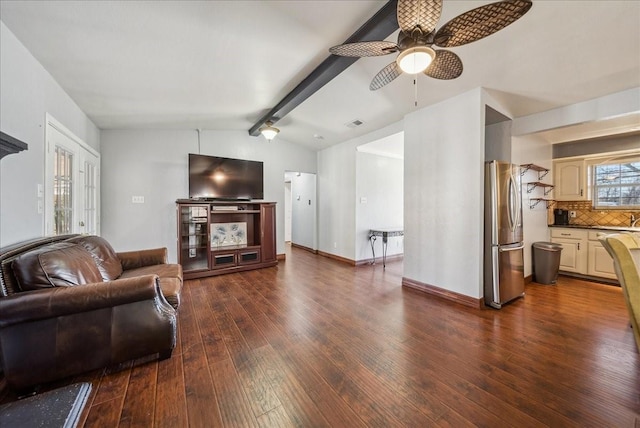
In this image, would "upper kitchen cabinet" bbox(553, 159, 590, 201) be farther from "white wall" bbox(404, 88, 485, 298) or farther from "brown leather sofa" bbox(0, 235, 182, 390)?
"brown leather sofa" bbox(0, 235, 182, 390)

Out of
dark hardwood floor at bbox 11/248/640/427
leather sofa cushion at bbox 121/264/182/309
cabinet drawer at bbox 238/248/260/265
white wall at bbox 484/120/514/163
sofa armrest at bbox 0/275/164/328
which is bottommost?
dark hardwood floor at bbox 11/248/640/427

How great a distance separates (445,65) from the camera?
1.95 m

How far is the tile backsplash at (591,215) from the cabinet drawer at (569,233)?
31 centimetres

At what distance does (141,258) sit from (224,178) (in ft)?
7.04

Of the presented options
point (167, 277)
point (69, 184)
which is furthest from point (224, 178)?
point (167, 277)

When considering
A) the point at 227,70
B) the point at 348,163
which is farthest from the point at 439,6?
the point at 348,163

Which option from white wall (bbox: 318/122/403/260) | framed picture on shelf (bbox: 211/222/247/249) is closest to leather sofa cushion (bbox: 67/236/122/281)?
framed picture on shelf (bbox: 211/222/247/249)

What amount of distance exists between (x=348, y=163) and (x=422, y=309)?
335 centimetres

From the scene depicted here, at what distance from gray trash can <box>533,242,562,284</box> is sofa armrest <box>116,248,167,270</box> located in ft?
18.2

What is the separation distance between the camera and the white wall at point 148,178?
14.0 feet

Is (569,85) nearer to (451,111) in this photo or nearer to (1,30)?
(451,111)

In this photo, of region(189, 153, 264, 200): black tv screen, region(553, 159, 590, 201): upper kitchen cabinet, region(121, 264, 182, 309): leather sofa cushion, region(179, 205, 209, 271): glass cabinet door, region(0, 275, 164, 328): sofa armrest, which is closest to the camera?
region(0, 275, 164, 328): sofa armrest

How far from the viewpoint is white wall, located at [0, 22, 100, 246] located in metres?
1.87

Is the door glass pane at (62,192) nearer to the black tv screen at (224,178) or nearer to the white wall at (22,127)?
the white wall at (22,127)
